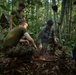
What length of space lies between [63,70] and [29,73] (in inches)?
35.5


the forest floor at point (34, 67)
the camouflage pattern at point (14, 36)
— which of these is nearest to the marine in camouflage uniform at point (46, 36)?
the forest floor at point (34, 67)

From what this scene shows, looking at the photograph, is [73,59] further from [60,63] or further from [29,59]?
[29,59]

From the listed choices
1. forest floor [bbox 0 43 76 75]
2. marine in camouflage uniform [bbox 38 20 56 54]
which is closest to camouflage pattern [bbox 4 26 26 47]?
forest floor [bbox 0 43 76 75]

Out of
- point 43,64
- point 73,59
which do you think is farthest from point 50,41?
point 43,64

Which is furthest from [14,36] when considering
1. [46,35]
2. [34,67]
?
[46,35]

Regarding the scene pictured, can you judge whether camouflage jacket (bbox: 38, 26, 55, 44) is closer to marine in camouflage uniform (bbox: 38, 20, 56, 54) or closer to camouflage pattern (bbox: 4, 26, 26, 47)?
marine in camouflage uniform (bbox: 38, 20, 56, 54)

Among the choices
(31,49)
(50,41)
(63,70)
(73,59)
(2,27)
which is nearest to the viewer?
(31,49)

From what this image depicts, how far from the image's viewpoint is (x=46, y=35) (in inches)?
289

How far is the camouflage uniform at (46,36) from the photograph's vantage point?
7.30 m

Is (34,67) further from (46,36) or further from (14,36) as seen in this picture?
(46,36)

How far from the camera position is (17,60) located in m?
5.06

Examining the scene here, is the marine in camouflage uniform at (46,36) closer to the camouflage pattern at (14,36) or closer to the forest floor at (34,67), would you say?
the forest floor at (34,67)

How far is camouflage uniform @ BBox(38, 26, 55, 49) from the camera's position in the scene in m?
7.30

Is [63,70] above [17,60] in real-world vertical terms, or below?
below
